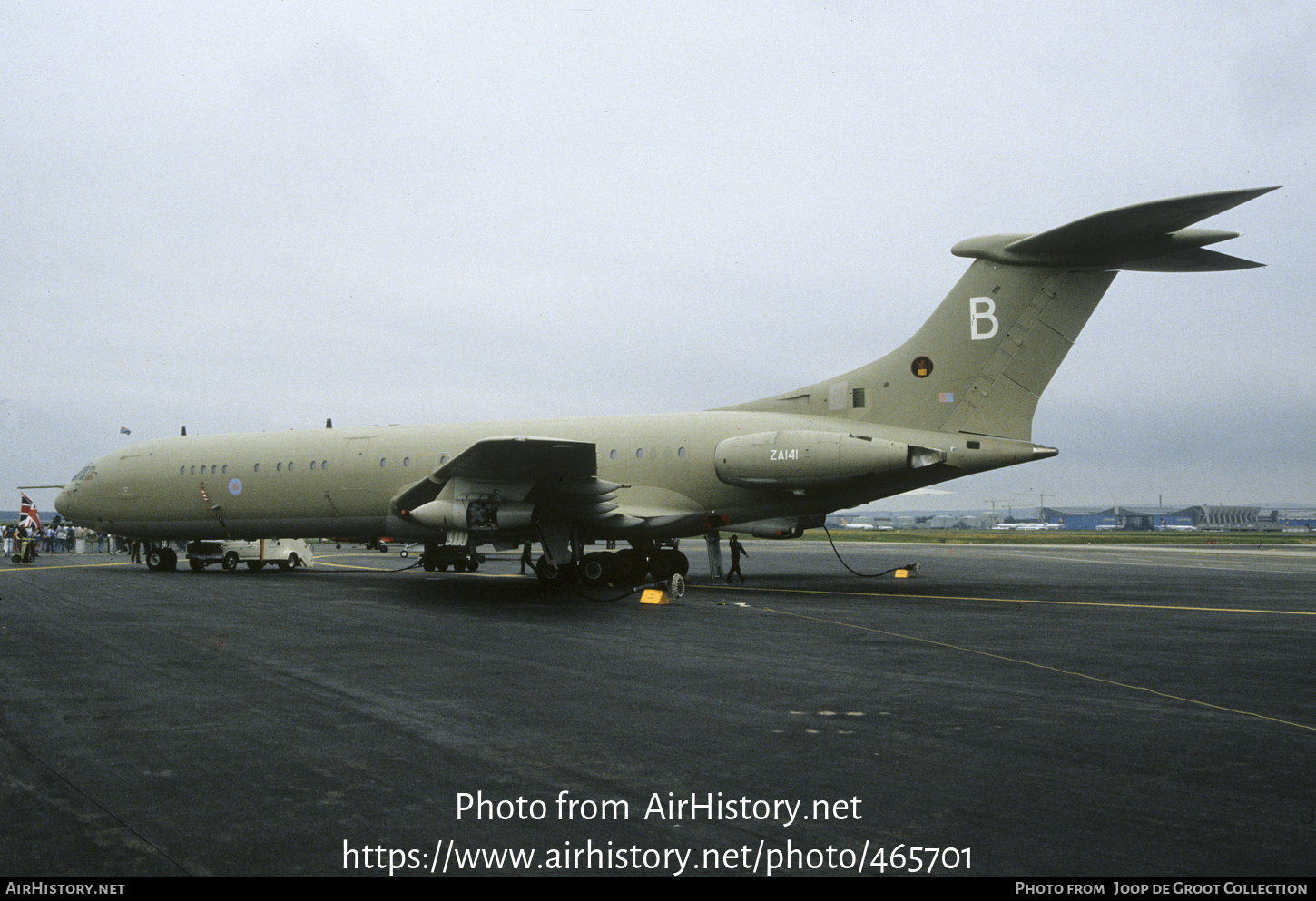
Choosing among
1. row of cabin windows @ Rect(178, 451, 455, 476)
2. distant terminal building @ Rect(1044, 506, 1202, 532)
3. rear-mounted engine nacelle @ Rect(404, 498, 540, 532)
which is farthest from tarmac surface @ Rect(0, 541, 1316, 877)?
distant terminal building @ Rect(1044, 506, 1202, 532)

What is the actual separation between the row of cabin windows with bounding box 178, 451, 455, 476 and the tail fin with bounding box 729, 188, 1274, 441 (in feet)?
36.2

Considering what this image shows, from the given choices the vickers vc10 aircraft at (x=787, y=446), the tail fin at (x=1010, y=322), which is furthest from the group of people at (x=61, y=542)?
the tail fin at (x=1010, y=322)

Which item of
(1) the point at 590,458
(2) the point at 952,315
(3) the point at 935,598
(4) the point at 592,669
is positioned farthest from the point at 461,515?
(2) the point at 952,315

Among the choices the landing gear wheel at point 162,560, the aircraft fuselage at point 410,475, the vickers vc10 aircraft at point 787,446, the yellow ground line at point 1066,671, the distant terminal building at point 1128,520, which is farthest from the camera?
the distant terminal building at point 1128,520

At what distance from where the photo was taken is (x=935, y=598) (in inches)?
656

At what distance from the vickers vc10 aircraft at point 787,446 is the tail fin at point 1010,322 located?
29 millimetres

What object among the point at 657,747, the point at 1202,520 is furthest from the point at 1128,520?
the point at 657,747

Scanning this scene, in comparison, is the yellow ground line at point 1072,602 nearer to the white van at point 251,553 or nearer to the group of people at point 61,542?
the white van at point 251,553

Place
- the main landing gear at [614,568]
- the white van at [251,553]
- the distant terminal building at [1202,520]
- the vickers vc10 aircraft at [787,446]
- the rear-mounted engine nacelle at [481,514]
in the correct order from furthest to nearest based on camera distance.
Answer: the distant terminal building at [1202,520] < the white van at [251,553] < the main landing gear at [614,568] < the rear-mounted engine nacelle at [481,514] < the vickers vc10 aircraft at [787,446]

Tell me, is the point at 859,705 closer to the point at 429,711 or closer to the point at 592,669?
the point at 592,669

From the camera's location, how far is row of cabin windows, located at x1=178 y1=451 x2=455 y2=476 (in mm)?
20812

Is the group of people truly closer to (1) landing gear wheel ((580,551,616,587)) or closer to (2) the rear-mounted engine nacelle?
(2) the rear-mounted engine nacelle

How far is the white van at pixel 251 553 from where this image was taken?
25.2 metres

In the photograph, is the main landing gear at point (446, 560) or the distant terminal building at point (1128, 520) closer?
the main landing gear at point (446, 560)
